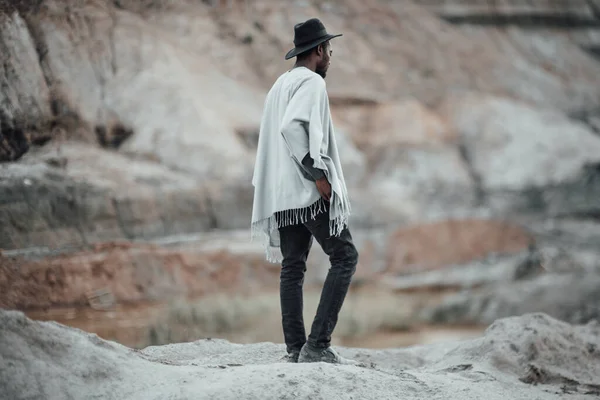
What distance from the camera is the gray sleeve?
3779mm

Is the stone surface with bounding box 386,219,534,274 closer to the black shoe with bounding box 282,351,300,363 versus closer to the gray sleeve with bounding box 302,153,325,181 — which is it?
the black shoe with bounding box 282,351,300,363

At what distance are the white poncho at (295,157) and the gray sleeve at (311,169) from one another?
23 mm

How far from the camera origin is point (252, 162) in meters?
14.2

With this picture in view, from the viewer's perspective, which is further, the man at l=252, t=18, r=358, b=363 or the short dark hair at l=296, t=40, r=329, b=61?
the short dark hair at l=296, t=40, r=329, b=61

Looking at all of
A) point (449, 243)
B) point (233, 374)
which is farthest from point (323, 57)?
point (449, 243)

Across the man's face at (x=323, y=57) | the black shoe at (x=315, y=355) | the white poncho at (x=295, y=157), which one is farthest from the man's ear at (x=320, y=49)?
the black shoe at (x=315, y=355)

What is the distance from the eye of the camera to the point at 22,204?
7.84 metres

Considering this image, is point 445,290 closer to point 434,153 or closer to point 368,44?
point 434,153

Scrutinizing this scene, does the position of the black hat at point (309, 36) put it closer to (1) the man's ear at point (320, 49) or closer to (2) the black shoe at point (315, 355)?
(1) the man's ear at point (320, 49)

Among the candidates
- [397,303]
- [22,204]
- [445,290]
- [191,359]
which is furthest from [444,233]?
[191,359]

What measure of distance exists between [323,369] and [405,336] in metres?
8.18

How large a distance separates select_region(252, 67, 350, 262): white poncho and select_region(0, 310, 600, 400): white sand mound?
722mm

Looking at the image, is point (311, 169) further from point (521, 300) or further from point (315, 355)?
point (521, 300)

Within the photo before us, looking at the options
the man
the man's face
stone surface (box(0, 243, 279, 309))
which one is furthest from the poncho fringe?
stone surface (box(0, 243, 279, 309))
